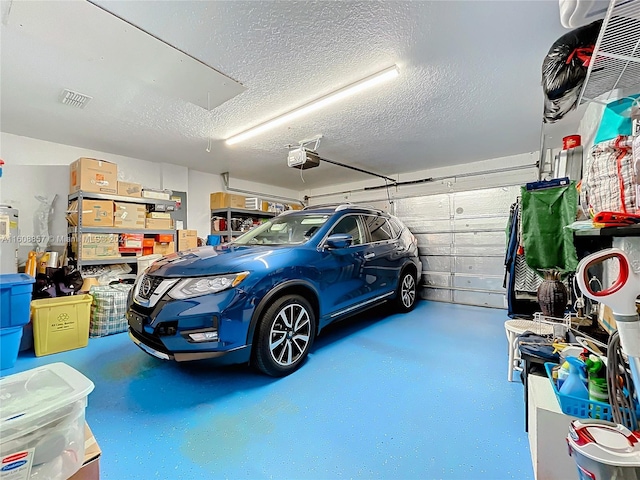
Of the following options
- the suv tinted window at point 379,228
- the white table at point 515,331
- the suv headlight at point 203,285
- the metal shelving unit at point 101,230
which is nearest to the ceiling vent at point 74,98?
the metal shelving unit at point 101,230

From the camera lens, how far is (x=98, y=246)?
3.88 metres

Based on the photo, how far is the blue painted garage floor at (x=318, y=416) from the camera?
138cm

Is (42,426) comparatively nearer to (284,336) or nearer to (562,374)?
(284,336)

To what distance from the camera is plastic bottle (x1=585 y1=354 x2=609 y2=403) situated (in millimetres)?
1167

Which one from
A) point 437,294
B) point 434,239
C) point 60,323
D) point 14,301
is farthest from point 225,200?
point 437,294

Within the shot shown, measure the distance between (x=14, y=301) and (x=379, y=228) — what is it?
13.1 feet

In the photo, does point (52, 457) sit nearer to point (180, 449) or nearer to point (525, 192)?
point (180, 449)

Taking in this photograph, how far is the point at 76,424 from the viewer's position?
2.98 feet

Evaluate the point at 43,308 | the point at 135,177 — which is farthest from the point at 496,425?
the point at 135,177

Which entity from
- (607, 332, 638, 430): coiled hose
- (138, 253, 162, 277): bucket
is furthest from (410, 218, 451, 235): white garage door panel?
(138, 253, 162, 277): bucket

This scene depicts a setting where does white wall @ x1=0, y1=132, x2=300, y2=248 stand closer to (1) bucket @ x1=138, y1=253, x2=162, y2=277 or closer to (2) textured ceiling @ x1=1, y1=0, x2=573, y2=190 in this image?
(2) textured ceiling @ x1=1, y1=0, x2=573, y2=190

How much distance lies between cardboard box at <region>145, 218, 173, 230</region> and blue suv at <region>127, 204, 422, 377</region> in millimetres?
2173

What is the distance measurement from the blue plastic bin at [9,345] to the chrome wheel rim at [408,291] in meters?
4.43

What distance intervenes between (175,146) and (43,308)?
270 cm
